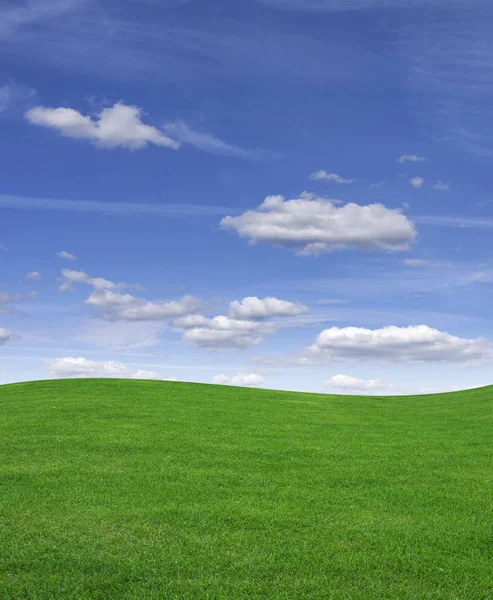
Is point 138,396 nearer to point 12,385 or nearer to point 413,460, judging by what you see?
point 12,385

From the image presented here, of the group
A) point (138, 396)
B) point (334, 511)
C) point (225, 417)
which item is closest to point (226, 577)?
point (334, 511)

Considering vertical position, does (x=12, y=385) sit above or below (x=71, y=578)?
above

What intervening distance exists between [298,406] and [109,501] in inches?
542

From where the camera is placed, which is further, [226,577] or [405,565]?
[405,565]

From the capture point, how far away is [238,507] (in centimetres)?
927

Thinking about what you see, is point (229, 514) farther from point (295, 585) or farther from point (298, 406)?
point (298, 406)

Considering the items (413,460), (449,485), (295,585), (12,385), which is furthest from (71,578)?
(12,385)

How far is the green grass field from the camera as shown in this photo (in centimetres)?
682

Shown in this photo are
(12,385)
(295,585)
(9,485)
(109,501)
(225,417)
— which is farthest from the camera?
(12,385)

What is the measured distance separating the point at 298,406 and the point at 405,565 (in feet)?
50.5

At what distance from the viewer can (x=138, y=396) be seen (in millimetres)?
21562

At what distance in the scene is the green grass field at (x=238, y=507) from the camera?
6.82 m

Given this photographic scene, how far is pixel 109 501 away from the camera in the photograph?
379 inches

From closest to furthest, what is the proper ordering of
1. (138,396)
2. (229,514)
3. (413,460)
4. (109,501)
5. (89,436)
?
(229,514)
(109,501)
(413,460)
(89,436)
(138,396)
